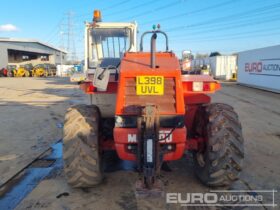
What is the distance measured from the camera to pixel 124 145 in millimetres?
3480

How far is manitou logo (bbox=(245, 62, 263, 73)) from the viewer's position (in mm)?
19203

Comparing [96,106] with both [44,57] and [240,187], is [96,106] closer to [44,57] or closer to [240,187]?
[240,187]

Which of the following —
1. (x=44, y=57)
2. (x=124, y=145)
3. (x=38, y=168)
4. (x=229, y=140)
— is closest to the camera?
(x=124, y=145)

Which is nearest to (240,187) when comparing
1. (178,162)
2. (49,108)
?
(178,162)

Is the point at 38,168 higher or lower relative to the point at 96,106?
A: lower

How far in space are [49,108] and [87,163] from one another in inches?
317

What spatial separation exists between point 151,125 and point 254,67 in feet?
61.4

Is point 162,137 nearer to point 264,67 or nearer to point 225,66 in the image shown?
point 264,67

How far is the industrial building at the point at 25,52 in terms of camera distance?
1745 inches

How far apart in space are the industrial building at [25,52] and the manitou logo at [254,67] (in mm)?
35592

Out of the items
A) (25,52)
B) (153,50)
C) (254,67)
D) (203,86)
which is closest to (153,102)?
(153,50)

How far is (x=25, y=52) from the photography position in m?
55.8

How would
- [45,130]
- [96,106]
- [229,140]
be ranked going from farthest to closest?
[45,130], [96,106], [229,140]

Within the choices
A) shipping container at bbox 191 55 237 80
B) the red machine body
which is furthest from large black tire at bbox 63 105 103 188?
shipping container at bbox 191 55 237 80
